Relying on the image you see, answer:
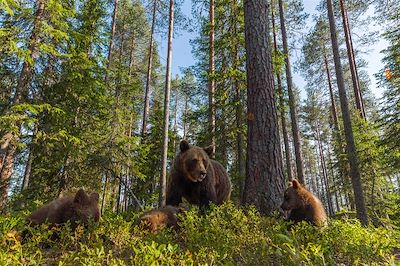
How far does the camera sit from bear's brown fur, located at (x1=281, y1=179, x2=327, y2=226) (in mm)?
6645

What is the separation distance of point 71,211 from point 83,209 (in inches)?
6.8

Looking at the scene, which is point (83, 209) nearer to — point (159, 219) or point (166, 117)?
point (159, 219)

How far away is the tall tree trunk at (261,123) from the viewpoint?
7059 millimetres

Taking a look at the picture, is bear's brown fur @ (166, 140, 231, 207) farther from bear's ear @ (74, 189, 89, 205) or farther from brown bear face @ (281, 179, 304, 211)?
bear's ear @ (74, 189, 89, 205)

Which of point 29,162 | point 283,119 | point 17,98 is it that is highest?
point 283,119

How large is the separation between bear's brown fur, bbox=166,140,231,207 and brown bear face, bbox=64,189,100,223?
2561mm

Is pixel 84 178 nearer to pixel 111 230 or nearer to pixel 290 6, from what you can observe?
pixel 111 230

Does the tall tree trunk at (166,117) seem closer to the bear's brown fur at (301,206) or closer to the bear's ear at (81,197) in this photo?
the bear's brown fur at (301,206)

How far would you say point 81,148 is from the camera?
15227 mm

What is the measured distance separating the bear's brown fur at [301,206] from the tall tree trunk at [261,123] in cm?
29

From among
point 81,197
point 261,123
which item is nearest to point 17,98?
point 81,197

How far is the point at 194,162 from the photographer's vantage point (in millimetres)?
7293

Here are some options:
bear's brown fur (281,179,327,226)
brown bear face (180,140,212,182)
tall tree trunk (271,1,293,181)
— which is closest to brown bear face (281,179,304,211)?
bear's brown fur (281,179,327,226)

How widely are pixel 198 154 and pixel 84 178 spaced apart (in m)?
9.97
